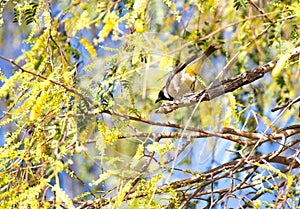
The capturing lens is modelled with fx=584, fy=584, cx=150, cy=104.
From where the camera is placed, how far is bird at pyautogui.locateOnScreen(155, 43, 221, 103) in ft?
1.90

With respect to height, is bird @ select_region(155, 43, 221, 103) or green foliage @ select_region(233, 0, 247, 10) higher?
green foliage @ select_region(233, 0, 247, 10)

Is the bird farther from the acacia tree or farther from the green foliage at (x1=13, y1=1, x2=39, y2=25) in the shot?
the green foliage at (x1=13, y1=1, x2=39, y2=25)

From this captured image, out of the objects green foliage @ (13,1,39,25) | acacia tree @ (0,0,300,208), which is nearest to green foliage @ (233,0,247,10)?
acacia tree @ (0,0,300,208)

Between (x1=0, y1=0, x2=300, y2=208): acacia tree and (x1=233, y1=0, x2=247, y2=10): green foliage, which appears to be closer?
(x1=0, y1=0, x2=300, y2=208): acacia tree

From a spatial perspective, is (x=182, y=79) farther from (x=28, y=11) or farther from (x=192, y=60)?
(x=28, y=11)

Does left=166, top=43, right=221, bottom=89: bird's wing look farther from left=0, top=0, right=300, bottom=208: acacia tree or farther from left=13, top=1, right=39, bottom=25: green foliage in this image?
left=13, top=1, right=39, bottom=25: green foliage

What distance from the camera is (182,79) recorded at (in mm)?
596

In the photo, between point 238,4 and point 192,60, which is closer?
point 192,60

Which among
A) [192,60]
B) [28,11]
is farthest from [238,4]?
[28,11]

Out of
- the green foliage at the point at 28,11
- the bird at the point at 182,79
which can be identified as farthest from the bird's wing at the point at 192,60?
the green foliage at the point at 28,11

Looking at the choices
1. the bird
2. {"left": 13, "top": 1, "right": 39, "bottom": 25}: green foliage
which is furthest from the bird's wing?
{"left": 13, "top": 1, "right": 39, "bottom": 25}: green foliage

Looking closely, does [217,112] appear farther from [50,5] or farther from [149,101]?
[50,5]

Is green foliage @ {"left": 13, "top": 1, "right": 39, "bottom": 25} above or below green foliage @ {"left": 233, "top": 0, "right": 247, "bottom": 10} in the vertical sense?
below

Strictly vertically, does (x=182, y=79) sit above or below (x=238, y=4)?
below
